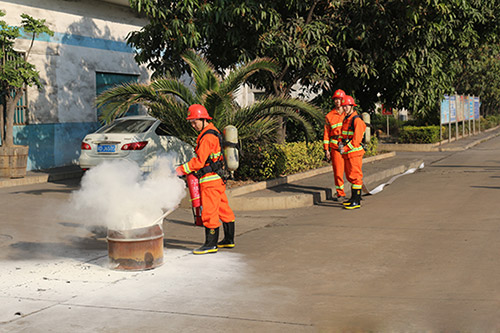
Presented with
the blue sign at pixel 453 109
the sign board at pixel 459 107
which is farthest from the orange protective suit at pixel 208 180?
the sign board at pixel 459 107

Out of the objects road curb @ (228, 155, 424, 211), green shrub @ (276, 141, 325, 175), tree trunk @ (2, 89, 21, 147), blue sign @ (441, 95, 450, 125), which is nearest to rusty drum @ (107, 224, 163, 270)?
road curb @ (228, 155, 424, 211)

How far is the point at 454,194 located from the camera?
1258cm

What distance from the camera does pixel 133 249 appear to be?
6750mm

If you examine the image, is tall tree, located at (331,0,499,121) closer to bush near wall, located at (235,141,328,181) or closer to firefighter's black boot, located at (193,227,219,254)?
bush near wall, located at (235,141,328,181)

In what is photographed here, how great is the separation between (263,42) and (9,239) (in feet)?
23.8

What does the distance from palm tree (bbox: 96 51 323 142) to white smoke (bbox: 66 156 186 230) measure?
468 centimetres

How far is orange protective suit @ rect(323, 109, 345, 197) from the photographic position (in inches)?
461

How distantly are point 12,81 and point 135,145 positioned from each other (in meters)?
3.56

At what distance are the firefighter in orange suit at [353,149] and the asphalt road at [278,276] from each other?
42 centimetres

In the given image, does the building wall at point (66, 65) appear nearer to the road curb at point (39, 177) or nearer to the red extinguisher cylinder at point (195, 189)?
the road curb at point (39, 177)

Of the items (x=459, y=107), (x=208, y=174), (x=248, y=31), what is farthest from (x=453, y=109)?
(x=208, y=174)

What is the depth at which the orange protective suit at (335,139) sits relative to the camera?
11.7 meters

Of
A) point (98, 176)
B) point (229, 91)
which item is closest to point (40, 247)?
point (98, 176)

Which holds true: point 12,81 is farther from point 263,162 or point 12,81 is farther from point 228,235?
point 228,235
